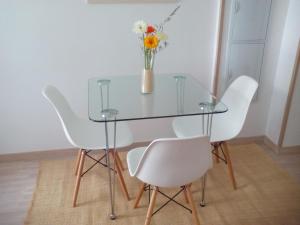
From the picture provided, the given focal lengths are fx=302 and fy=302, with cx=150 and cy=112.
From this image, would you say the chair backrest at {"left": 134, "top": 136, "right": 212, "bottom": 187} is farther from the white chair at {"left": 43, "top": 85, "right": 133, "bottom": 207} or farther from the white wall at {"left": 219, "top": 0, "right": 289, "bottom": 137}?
the white wall at {"left": 219, "top": 0, "right": 289, "bottom": 137}

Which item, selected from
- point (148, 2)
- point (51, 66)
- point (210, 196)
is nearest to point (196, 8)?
point (148, 2)

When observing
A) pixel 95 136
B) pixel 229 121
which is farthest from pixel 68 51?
Result: pixel 229 121

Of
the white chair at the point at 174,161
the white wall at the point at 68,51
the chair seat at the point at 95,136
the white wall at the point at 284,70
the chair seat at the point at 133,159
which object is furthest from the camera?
the white wall at the point at 284,70

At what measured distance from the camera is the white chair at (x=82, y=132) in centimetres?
203

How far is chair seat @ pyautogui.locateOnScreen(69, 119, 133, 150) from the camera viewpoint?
2072 mm

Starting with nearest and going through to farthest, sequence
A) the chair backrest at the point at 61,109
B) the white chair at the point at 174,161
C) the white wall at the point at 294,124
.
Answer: the white chair at the point at 174,161
the chair backrest at the point at 61,109
the white wall at the point at 294,124

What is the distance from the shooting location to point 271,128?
10.2ft

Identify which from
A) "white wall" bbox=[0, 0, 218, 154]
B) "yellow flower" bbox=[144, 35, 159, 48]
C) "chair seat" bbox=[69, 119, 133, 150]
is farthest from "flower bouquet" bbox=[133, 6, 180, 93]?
"white wall" bbox=[0, 0, 218, 154]

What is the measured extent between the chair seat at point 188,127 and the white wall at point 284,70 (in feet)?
3.13

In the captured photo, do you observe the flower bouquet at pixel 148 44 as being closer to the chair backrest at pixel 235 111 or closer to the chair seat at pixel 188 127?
the chair seat at pixel 188 127

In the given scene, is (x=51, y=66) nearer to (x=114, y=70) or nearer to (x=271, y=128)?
(x=114, y=70)

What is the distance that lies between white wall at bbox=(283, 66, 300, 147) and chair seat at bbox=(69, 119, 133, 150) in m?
1.62

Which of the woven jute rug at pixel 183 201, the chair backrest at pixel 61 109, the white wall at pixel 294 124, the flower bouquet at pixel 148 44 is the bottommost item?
the woven jute rug at pixel 183 201

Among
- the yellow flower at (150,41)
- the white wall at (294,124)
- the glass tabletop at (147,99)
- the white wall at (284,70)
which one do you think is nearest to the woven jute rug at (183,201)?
the white wall at (294,124)
